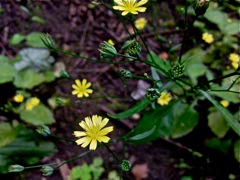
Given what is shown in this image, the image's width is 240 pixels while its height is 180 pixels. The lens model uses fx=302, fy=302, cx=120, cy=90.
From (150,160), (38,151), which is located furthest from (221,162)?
(38,151)

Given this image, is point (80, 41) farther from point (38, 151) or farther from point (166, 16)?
point (38, 151)

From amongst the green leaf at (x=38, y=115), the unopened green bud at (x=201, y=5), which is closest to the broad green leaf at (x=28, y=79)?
the green leaf at (x=38, y=115)

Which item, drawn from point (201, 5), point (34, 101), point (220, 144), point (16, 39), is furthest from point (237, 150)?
point (16, 39)

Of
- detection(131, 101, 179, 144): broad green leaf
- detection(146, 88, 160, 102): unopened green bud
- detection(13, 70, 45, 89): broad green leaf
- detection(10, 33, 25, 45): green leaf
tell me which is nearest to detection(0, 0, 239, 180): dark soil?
detection(10, 33, 25, 45): green leaf

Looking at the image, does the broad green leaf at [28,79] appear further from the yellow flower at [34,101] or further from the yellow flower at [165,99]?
the yellow flower at [165,99]

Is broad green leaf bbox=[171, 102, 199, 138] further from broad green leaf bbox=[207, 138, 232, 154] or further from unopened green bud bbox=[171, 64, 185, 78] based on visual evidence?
unopened green bud bbox=[171, 64, 185, 78]

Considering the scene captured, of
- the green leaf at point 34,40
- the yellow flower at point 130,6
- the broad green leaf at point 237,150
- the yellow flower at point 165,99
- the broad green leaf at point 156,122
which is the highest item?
the green leaf at point 34,40
